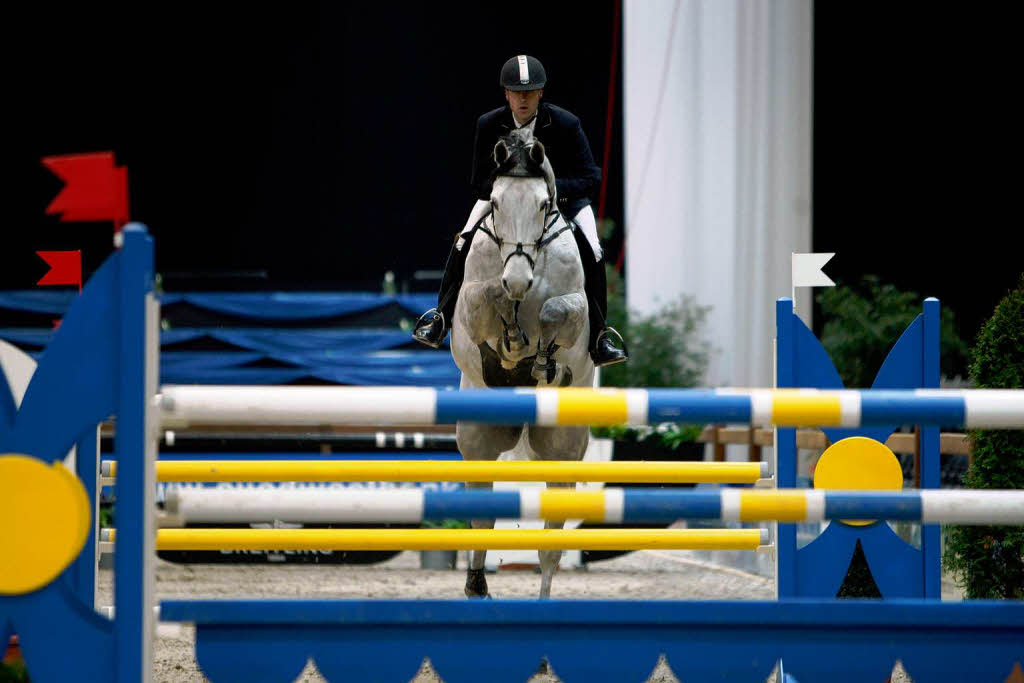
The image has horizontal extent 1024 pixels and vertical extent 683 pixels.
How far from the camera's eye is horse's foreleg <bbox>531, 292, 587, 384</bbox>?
2990 mm

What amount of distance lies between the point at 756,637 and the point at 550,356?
178cm

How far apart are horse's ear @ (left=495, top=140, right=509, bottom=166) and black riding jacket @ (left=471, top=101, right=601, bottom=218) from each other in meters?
0.11

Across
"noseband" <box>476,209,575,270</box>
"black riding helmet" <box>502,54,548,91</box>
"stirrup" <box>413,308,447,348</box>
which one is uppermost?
"black riding helmet" <box>502,54,548,91</box>

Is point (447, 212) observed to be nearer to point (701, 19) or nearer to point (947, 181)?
point (701, 19)

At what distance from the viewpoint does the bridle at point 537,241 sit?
2.88m

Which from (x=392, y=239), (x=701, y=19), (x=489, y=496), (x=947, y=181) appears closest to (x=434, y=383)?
(x=392, y=239)

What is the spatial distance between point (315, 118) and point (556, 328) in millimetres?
7496

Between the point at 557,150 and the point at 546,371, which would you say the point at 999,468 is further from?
the point at 557,150

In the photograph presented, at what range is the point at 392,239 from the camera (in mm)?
9812

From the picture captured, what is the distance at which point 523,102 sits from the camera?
3.10 meters

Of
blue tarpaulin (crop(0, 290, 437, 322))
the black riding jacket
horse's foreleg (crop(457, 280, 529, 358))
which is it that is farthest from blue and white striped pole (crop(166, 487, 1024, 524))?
blue tarpaulin (crop(0, 290, 437, 322))

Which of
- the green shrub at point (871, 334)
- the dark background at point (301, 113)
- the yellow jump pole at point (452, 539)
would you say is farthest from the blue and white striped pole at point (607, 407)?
the dark background at point (301, 113)

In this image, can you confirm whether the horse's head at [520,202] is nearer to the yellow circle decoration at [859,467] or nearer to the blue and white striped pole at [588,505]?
the yellow circle decoration at [859,467]

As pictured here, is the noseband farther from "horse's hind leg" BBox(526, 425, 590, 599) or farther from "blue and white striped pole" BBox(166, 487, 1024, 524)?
"blue and white striped pole" BBox(166, 487, 1024, 524)
